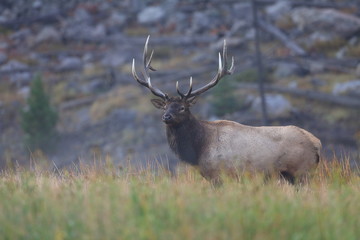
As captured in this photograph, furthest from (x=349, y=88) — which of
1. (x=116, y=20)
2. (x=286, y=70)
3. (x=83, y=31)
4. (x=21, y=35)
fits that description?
(x=21, y=35)

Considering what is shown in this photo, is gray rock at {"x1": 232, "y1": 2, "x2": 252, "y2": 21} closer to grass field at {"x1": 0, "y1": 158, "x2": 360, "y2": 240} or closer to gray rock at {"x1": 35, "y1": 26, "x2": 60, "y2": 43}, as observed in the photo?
gray rock at {"x1": 35, "y1": 26, "x2": 60, "y2": 43}

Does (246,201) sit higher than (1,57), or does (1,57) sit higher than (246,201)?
(246,201)

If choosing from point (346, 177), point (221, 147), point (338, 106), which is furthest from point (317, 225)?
point (338, 106)

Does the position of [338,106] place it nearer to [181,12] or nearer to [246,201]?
[181,12]

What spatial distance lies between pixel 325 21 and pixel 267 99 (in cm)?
661

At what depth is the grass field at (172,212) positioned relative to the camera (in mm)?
6234

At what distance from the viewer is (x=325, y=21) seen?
103ft

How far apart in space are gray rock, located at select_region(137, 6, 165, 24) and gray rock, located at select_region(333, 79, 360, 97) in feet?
48.9

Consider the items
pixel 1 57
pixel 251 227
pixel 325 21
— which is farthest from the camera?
pixel 1 57

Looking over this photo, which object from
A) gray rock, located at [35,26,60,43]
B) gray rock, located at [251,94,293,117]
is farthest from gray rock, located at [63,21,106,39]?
gray rock, located at [251,94,293,117]

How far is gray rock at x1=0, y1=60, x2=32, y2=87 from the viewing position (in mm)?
34438

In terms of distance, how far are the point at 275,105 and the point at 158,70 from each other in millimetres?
7102

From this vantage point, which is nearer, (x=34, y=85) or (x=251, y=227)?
(x=251, y=227)

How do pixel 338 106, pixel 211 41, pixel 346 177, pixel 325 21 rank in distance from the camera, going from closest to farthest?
pixel 346 177, pixel 338 106, pixel 325 21, pixel 211 41
